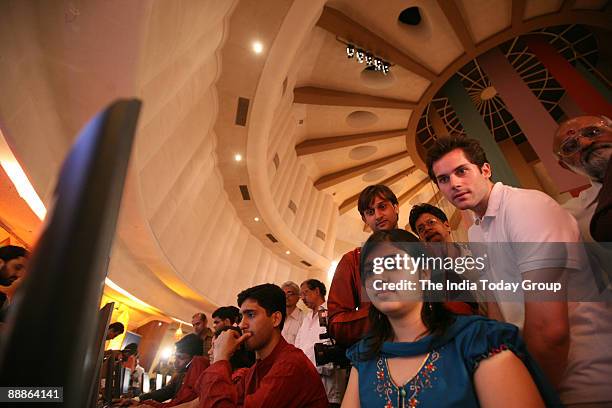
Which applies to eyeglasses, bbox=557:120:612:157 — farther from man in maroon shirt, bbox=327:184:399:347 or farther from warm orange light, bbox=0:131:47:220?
warm orange light, bbox=0:131:47:220

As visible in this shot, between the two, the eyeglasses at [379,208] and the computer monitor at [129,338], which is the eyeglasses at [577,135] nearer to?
the eyeglasses at [379,208]

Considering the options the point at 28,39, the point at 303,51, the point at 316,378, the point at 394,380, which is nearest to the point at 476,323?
the point at 394,380

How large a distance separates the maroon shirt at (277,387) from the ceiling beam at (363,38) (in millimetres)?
6561

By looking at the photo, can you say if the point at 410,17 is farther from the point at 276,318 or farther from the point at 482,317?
the point at 482,317

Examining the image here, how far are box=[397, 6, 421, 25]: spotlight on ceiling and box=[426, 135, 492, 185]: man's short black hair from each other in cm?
717

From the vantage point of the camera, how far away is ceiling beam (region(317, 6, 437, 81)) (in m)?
6.57

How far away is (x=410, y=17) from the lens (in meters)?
7.56

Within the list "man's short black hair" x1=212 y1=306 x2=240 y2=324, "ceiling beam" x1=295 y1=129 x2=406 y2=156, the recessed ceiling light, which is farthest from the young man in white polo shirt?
"ceiling beam" x1=295 y1=129 x2=406 y2=156

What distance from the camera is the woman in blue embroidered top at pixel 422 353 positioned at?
3.15ft

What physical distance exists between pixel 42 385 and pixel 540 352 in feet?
4.36

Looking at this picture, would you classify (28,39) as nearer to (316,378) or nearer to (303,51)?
(316,378)

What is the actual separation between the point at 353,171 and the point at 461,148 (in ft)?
31.0

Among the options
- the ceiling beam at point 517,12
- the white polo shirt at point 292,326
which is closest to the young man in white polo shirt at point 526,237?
the white polo shirt at point 292,326

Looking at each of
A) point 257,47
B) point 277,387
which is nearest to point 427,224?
A: point 277,387
